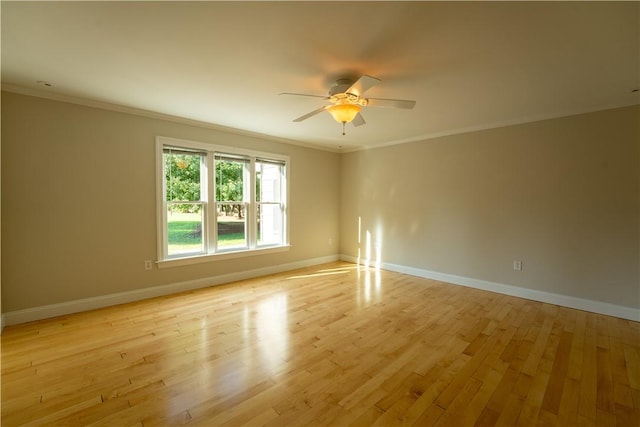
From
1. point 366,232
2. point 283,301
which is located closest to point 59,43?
point 283,301

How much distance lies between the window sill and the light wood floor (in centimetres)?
54

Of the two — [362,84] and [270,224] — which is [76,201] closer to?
[270,224]

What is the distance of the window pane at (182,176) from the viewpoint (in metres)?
3.88

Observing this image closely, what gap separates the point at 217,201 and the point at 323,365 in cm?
299

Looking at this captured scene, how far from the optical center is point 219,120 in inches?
155

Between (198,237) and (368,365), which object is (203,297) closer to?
(198,237)

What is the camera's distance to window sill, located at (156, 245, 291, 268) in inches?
151

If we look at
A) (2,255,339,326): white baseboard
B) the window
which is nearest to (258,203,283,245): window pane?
the window

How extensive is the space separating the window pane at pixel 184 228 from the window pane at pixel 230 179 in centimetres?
42

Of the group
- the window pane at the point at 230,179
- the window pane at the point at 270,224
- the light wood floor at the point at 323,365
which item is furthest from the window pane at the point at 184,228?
the window pane at the point at 270,224

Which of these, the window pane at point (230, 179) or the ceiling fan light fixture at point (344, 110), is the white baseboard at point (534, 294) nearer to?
the window pane at point (230, 179)

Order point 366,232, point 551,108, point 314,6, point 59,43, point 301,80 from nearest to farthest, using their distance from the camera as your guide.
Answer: point 314,6
point 59,43
point 301,80
point 551,108
point 366,232

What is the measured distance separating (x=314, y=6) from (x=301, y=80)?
952 mm

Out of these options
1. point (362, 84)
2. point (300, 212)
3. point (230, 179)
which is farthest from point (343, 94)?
point (300, 212)
